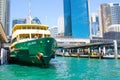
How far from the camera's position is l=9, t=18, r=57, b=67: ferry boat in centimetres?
2509

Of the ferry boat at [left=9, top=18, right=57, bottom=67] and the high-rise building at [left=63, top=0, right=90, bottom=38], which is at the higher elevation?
the high-rise building at [left=63, top=0, right=90, bottom=38]

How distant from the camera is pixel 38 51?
2542cm

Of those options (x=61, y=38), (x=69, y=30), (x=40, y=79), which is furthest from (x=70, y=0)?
(x=40, y=79)

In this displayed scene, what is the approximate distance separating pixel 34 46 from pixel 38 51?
0.91 meters

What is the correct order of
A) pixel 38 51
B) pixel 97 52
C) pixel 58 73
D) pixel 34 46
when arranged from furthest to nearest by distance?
pixel 97 52, pixel 34 46, pixel 38 51, pixel 58 73

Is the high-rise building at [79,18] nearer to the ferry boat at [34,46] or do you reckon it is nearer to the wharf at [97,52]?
the wharf at [97,52]

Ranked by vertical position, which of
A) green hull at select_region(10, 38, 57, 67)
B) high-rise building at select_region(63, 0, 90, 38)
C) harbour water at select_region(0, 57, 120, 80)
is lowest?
harbour water at select_region(0, 57, 120, 80)

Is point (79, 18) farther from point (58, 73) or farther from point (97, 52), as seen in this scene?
point (58, 73)

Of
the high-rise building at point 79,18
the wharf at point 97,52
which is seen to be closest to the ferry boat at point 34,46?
the wharf at point 97,52

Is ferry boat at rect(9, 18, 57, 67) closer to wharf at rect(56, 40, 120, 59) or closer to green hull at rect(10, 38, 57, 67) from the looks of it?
green hull at rect(10, 38, 57, 67)

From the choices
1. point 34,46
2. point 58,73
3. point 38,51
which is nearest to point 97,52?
point 34,46

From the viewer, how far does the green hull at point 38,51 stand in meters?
25.0

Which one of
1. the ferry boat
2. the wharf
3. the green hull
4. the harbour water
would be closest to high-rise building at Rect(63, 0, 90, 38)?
the wharf

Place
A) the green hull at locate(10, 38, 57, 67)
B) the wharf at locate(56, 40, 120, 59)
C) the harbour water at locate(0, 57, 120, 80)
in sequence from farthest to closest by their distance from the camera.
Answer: the wharf at locate(56, 40, 120, 59), the green hull at locate(10, 38, 57, 67), the harbour water at locate(0, 57, 120, 80)
